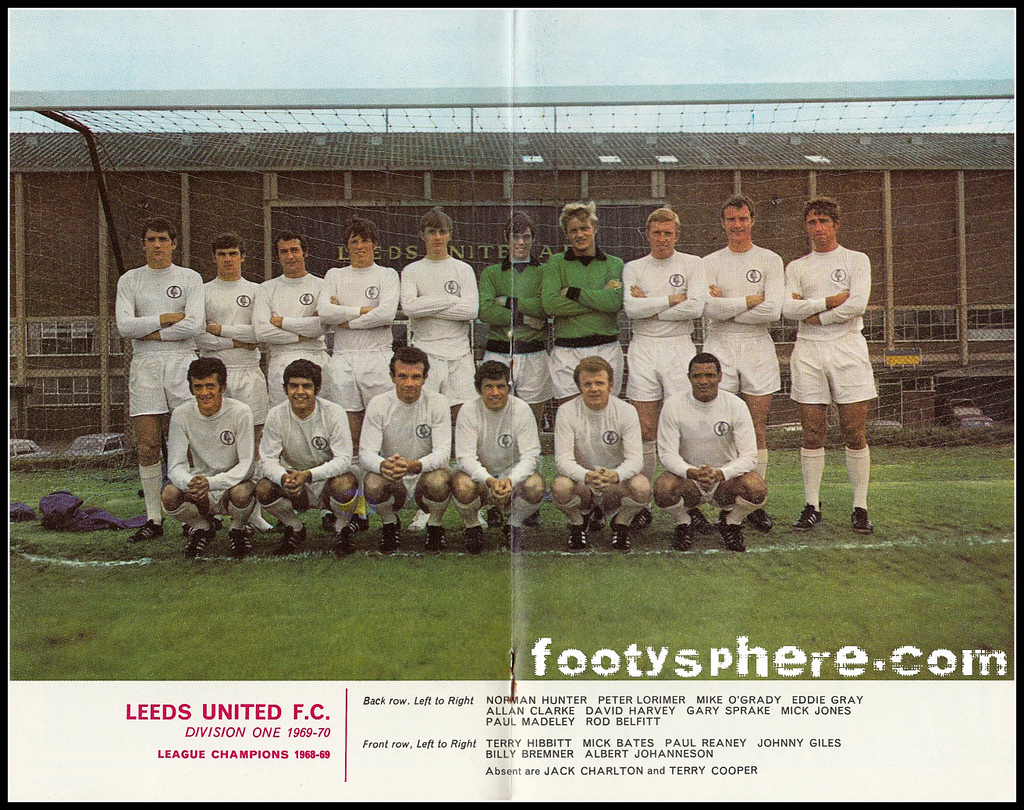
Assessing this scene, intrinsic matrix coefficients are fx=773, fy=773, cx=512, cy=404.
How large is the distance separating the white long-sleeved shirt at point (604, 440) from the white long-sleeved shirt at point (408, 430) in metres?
0.47

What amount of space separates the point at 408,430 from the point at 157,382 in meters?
1.00

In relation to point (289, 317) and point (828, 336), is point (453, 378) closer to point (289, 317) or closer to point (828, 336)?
point (289, 317)

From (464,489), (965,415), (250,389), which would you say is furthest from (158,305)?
(965,415)

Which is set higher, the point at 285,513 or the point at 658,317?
the point at 658,317

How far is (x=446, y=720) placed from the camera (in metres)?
2.72

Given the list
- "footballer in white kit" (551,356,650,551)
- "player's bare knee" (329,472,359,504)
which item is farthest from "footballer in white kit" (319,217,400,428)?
"footballer in white kit" (551,356,650,551)

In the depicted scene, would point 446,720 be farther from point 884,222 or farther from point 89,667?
point 884,222

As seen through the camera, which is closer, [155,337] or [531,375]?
[531,375]

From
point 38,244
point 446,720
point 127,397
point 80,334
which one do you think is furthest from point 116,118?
point 446,720

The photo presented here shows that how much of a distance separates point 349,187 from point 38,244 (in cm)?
122

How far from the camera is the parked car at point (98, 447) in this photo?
2.95m

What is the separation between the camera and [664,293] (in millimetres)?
2895

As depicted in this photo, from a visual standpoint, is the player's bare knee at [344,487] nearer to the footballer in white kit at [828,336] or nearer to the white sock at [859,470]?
the footballer in white kit at [828,336]

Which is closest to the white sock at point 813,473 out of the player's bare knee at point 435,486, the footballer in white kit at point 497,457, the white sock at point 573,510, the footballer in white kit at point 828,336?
the footballer in white kit at point 828,336
